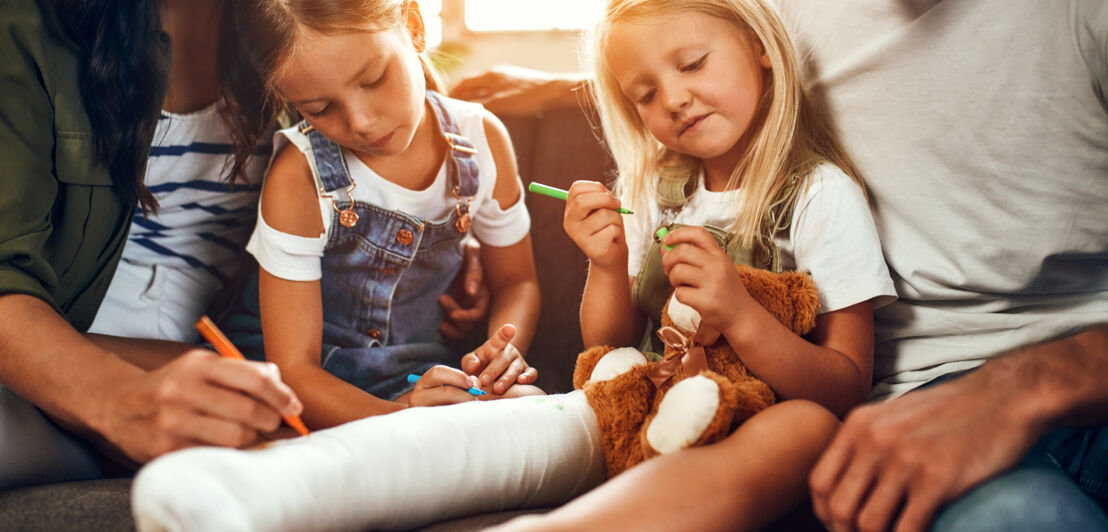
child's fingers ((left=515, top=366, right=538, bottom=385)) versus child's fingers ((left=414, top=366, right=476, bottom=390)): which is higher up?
child's fingers ((left=414, top=366, right=476, bottom=390))

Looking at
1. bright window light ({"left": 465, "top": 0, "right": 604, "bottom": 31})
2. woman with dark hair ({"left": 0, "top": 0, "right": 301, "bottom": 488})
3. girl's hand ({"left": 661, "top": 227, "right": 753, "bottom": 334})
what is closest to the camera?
woman with dark hair ({"left": 0, "top": 0, "right": 301, "bottom": 488})

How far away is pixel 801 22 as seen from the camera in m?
1.02

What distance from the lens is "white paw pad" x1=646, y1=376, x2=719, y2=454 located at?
0.68 m

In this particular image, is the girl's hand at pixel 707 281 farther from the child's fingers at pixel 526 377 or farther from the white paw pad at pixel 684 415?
the child's fingers at pixel 526 377

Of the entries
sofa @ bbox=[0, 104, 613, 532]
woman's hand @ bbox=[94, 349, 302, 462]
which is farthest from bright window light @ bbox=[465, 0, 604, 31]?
woman's hand @ bbox=[94, 349, 302, 462]

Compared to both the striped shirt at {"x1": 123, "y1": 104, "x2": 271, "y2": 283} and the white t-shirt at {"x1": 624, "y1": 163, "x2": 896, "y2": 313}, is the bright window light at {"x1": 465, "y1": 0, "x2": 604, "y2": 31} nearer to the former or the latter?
the striped shirt at {"x1": 123, "y1": 104, "x2": 271, "y2": 283}

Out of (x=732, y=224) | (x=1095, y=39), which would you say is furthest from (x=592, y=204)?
(x=1095, y=39)

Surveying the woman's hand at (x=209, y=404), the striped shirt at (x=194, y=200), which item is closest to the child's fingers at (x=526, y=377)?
the woman's hand at (x=209, y=404)

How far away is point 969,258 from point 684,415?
410 millimetres

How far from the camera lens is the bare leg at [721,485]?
0.60 metres

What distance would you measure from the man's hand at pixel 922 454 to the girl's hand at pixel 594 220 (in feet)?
1.39

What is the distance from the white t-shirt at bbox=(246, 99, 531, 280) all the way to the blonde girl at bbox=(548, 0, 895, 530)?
0.22 m

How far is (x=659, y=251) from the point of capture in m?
0.98

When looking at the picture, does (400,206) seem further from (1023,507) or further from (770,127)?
(1023,507)
